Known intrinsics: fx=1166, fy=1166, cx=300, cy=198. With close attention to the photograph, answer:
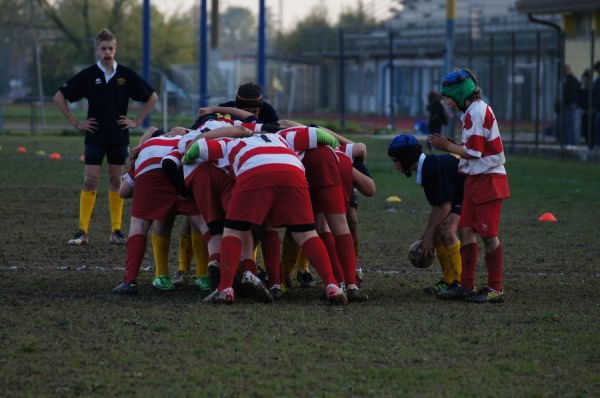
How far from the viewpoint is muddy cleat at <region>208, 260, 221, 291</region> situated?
8.15 metres

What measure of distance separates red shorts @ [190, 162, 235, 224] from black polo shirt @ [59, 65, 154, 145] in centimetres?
372

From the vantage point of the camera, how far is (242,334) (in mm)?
6895

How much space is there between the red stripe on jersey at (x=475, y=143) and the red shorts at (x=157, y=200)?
6.77ft

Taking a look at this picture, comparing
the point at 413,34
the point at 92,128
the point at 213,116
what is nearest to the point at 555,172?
the point at 92,128

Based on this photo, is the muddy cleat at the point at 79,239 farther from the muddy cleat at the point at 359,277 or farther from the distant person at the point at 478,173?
the distant person at the point at 478,173

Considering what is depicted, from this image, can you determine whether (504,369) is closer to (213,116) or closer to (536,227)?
(213,116)

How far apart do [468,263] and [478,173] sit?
2.19ft

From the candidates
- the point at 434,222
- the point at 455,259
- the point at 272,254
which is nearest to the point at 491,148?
the point at 434,222

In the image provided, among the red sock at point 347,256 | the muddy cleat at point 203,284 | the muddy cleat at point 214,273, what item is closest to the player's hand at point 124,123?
the muddy cleat at point 203,284

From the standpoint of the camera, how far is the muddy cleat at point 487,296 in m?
8.24

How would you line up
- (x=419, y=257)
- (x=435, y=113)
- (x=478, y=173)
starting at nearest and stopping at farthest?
(x=478, y=173), (x=419, y=257), (x=435, y=113)

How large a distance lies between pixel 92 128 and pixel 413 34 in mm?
44760

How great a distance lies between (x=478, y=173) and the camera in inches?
320

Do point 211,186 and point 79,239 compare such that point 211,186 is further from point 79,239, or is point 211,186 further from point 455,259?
point 79,239
